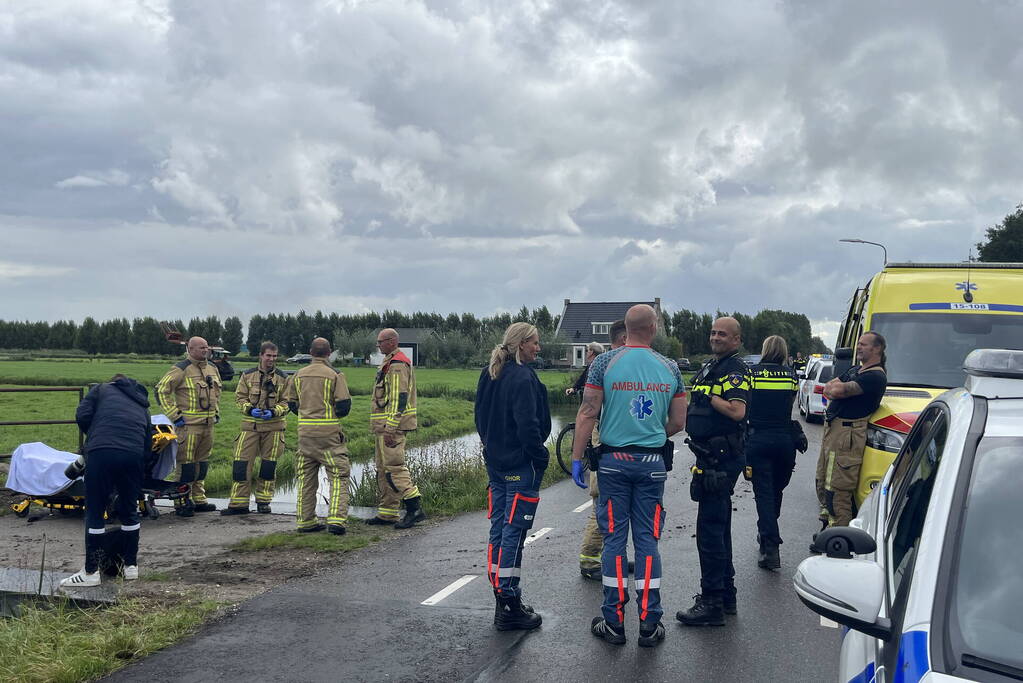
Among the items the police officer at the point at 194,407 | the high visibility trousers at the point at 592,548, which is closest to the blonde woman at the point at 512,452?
the high visibility trousers at the point at 592,548

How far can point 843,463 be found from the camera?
757 cm

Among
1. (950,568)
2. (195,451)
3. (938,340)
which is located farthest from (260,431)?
(950,568)

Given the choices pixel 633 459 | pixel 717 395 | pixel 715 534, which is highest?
pixel 717 395

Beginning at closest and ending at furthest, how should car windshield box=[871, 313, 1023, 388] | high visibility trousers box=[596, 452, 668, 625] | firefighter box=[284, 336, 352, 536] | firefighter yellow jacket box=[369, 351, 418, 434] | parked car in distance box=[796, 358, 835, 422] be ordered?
high visibility trousers box=[596, 452, 668, 625], car windshield box=[871, 313, 1023, 388], firefighter box=[284, 336, 352, 536], firefighter yellow jacket box=[369, 351, 418, 434], parked car in distance box=[796, 358, 835, 422]

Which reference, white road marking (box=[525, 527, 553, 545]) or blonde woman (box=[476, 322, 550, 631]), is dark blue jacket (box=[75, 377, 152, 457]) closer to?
blonde woman (box=[476, 322, 550, 631])

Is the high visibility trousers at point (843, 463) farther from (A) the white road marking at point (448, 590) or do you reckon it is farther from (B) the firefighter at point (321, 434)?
(B) the firefighter at point (321, 434)

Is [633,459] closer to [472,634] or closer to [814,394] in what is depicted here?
[472,634]

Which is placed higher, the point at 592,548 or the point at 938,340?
the point at 938,340

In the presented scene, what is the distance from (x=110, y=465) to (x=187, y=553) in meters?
1.62

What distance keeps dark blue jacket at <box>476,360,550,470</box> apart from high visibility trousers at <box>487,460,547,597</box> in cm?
8

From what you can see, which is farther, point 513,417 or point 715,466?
point 513,417

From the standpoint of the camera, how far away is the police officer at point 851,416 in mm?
7492

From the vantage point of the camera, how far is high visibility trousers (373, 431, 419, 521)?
9.77 meters

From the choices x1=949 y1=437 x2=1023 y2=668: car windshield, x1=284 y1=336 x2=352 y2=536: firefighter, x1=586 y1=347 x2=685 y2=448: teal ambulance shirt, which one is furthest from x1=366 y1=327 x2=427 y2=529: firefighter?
x1=949 y1=437 x2=1023 y2=668: car windshield
